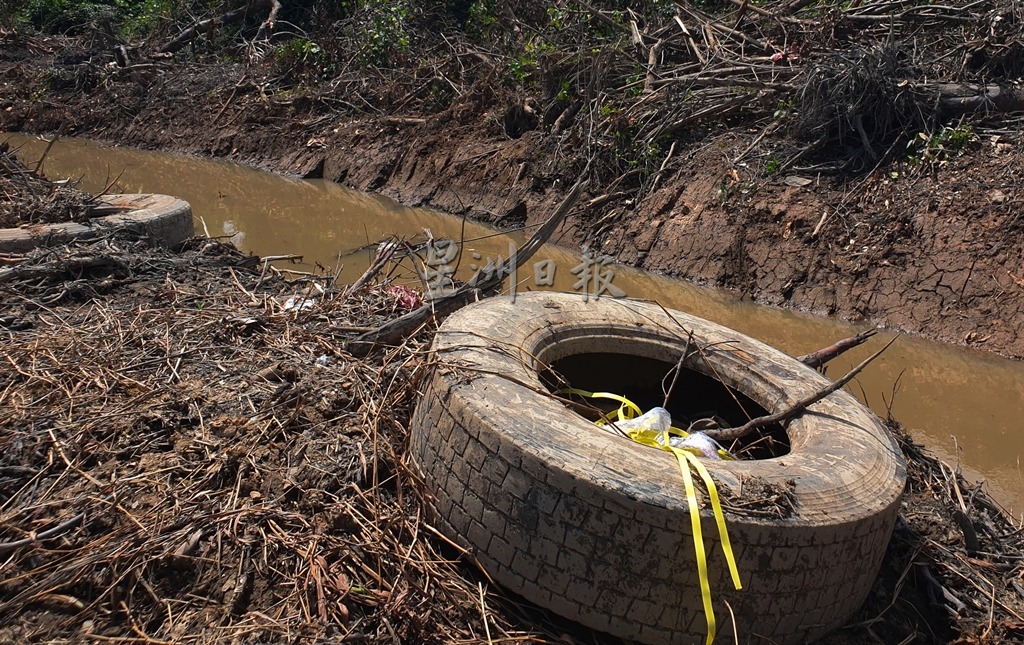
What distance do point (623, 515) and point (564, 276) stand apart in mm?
5906

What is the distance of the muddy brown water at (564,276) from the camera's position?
565cm

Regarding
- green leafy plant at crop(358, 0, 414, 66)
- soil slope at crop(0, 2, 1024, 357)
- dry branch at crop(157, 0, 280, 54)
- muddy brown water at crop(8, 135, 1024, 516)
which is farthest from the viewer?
dry branch at crop(157, 0, 280, 54)

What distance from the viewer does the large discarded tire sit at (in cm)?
248

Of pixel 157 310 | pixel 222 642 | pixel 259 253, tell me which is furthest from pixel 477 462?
pixel 259 253

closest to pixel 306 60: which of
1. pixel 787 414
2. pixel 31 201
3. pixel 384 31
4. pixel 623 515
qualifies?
pixel 384 31

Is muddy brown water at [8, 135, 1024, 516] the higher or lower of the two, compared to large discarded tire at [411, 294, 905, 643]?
lower

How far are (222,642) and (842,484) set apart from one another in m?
2.11

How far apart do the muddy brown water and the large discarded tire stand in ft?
6.58

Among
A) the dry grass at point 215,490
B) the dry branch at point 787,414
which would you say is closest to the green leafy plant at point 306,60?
the dry grass at point 215,490

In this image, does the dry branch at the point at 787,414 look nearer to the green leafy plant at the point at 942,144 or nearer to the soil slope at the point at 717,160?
the soil slope at the point at 717,160

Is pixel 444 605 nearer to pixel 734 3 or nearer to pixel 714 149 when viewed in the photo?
pixel 714 149

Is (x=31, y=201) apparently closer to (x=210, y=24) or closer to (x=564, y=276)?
(x=564, y=276)

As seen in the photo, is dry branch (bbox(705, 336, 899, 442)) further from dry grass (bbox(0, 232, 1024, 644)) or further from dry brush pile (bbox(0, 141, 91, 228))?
dry brush pile (bbox(0, 141, 91, 228))

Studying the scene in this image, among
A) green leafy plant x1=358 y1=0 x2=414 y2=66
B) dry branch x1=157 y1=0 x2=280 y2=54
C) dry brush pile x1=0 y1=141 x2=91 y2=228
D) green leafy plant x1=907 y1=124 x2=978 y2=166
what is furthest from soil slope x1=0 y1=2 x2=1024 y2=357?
dry brush pile x1=0 y1=141 x2=91 y2=228
